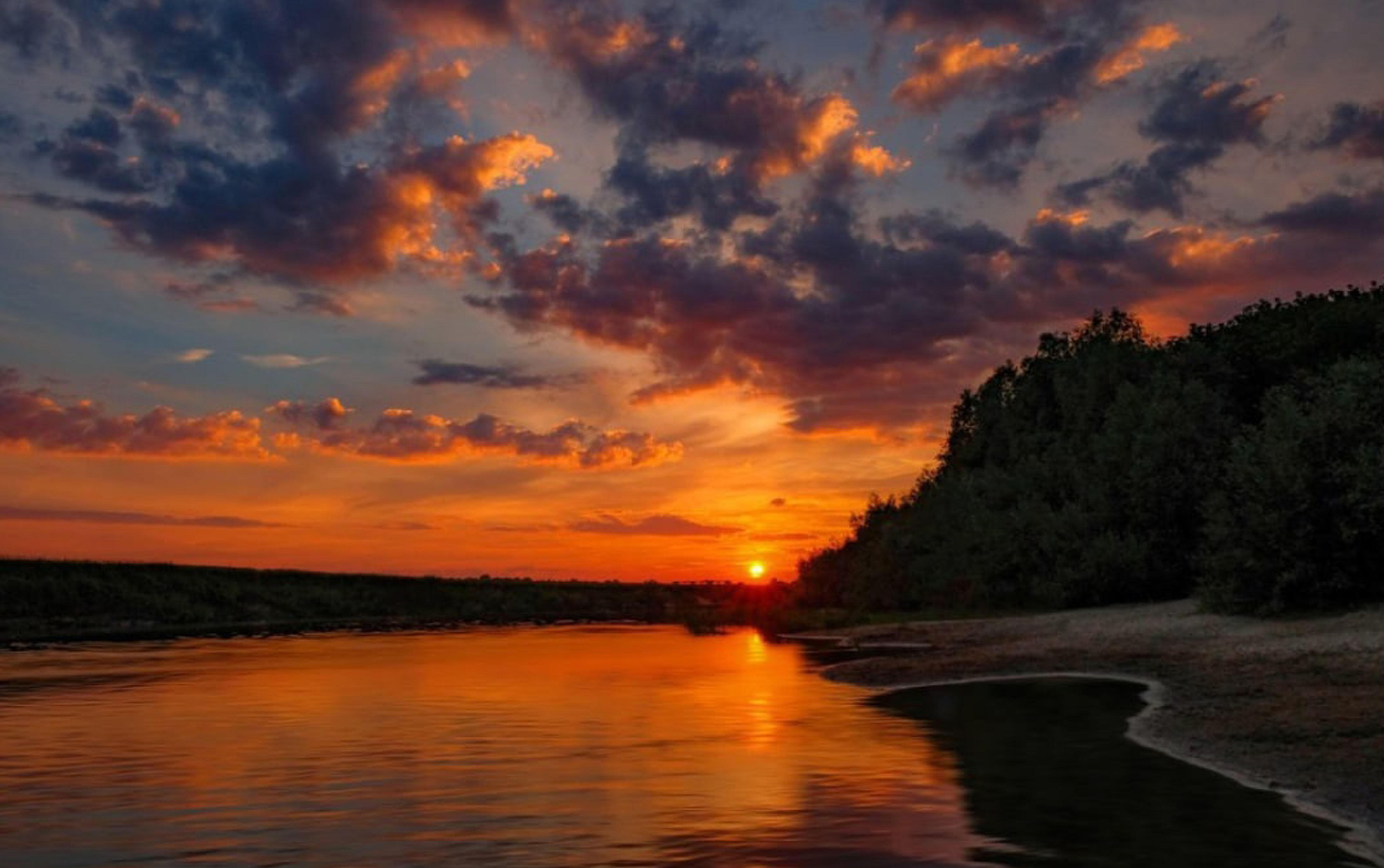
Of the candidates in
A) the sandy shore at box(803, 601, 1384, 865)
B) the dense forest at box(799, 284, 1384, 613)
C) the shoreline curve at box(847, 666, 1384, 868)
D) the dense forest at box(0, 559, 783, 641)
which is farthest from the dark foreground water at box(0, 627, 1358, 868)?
the dense forest at box(0, 559, 783, 641)

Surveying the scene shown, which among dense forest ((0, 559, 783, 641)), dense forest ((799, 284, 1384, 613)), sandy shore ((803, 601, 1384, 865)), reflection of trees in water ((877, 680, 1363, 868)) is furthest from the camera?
dense forest ((0, 559, 783, 641))

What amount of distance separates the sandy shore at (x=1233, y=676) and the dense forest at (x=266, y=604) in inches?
1524

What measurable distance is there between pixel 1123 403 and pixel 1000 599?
15828mm

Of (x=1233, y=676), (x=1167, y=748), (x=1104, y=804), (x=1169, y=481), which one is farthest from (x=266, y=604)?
(x=1104, y=804)

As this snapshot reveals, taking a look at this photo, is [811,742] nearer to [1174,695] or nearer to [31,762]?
[1174,695]

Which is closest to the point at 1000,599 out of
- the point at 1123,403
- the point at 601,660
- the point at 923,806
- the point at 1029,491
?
the point at 1029,491

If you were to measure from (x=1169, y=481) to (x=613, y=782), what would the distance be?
2139 inches

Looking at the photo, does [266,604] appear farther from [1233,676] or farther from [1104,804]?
[1104,804]

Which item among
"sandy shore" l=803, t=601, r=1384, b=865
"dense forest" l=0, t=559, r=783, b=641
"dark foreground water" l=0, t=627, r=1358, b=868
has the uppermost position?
"dense forest" l=0, t=559, r=783, b=641

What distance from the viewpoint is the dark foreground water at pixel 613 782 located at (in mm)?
16547

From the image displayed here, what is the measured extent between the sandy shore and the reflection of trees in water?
70cm

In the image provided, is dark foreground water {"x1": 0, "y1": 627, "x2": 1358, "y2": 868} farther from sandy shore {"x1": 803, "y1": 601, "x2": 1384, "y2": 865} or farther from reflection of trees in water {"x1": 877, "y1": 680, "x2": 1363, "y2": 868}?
sandy shore {"x1": 803, "y1": 601, "x2": 1384, "y2": 865}

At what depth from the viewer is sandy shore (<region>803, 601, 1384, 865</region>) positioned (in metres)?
19.9

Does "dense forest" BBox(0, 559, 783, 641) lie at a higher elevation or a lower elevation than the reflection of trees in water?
higher
